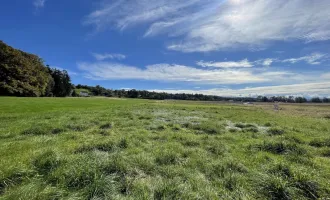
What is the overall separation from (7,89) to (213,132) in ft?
195

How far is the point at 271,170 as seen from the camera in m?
5.08

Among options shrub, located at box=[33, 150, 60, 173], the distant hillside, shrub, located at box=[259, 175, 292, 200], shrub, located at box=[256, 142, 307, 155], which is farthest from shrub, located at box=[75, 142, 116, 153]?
the distant hillside

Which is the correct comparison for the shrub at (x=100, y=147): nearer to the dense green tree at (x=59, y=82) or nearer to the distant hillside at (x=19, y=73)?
the distant hillside at (x=19, y=73)

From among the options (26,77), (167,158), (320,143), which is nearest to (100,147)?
(167,158)

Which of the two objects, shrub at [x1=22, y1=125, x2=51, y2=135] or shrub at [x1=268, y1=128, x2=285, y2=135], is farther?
shrub at [x1=268, y1=128, x2=285, y2=135]

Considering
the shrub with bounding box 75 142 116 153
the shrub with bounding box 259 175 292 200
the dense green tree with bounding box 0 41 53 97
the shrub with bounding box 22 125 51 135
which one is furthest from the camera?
the dense green tree with bounding box 0 41 53 97

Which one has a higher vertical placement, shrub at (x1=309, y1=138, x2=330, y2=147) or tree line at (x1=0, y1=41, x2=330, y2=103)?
tree line at (x1=0, y1=41, x2=330, y2=103)

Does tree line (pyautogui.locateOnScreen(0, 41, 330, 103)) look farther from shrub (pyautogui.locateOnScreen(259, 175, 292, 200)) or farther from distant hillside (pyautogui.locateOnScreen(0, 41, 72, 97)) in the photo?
shrub (pyautogui.locateOnScreen(259, 175, 292, 200))

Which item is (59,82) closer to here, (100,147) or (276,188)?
(100,147)

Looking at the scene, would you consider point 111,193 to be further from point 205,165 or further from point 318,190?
point 318,190

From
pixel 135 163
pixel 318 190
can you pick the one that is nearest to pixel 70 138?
pixel 135 163

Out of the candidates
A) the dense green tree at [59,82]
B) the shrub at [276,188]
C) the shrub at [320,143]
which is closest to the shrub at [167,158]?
the shrub at [276,188]

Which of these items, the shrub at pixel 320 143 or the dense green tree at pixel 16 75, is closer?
the shrub at pixel 320 143

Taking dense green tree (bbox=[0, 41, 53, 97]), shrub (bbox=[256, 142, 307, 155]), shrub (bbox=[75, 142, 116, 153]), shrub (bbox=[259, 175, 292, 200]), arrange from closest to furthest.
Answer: shrub (bbox=[259, 175, 292, 200]) < shrub (bbox=[75, 142, 116, 153]) < shrub (bbox=[256, 142, 307, 155]) < dense green tree (bbox=[0, 41, 53, 97])
